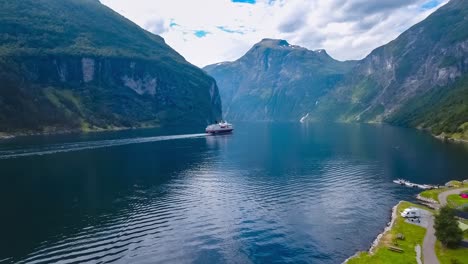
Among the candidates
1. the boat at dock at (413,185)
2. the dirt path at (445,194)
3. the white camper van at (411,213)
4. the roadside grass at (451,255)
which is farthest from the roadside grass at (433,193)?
the roadside grass at (451,255)

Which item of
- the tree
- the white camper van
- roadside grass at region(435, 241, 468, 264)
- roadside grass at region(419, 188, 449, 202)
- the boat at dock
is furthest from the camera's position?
the boat at dock

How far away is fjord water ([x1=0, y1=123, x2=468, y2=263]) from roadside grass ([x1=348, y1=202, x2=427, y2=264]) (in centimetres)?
385

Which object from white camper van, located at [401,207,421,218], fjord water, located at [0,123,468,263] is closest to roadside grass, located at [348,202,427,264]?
white camper van, located at [401,207,421,218]

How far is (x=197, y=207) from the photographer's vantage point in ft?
321

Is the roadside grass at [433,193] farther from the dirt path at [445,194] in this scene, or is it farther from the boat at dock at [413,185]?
the boat at dock at [413,185]

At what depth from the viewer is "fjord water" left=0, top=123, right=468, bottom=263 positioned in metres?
68.5

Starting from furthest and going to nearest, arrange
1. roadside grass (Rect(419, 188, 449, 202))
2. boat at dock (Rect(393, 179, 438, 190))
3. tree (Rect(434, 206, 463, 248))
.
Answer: boat at dock (Rect(393, 179, 438, 190))
roadside grass (Rect(419, 188, 449, 202))
tree (Rect(434, 206, 463, 248))

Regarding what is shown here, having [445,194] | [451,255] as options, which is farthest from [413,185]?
[451,255]

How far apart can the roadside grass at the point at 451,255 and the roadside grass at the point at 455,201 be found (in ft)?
110

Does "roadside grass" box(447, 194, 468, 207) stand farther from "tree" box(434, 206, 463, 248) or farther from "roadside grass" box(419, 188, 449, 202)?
"tree" box(434, 206, 463, 248)

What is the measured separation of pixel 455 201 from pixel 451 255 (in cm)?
4263

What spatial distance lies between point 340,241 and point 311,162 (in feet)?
335

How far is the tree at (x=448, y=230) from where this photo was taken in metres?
64.3

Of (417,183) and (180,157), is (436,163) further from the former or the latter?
(180,157)
